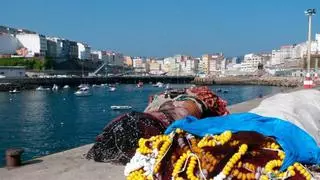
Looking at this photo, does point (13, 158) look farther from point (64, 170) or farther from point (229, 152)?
point (229, 152)

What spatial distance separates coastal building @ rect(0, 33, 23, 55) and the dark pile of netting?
146 metres

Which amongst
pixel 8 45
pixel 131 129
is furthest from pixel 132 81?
pixel 131 129

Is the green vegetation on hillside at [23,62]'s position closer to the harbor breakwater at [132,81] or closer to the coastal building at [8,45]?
the coastal building at [8,45]

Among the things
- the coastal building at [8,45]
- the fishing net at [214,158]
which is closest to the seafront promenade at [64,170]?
the fishing net at [214,158]

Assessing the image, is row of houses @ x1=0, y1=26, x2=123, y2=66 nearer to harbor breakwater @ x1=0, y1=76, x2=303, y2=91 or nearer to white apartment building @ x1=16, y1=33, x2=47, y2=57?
white apartment building @ x1=16, y1=33, x2=47, y2=57

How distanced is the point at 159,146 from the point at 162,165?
8.1 inches

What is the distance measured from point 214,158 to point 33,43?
150868 millimetres

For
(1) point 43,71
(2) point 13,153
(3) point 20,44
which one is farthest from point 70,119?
(3) point 20,44

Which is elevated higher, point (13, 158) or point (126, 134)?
point (126, 134)

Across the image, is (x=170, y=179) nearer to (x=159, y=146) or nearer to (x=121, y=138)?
(x=159, y=146)

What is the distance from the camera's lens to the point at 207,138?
4.73 m

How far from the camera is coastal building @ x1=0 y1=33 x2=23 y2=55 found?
144750 millimetres

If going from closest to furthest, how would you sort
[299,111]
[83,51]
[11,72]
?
[299,111], [11,72], [83,51]

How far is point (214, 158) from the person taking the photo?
473 cm
